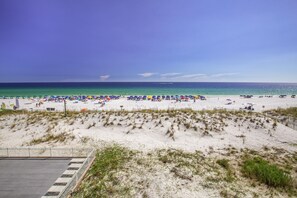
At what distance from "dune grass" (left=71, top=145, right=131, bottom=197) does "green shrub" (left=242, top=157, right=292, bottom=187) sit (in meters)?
8.32

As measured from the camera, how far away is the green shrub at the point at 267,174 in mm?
9047

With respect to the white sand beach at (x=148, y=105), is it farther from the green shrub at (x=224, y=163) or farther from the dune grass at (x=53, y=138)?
the green shrub at (x=224, y=163)

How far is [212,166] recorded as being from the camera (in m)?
10.9

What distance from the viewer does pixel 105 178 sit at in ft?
30.3

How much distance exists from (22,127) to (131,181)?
1803cm

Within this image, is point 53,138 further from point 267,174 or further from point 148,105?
Answer: point 148,105

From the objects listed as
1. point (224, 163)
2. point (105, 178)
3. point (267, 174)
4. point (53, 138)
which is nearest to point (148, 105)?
point (53, 138)

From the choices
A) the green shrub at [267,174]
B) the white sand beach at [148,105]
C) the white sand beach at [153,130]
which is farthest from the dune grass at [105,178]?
the white sand beach at [148,105]

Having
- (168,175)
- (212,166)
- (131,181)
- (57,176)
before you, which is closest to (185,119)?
(212,166)

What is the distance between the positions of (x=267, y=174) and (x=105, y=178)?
1020cm

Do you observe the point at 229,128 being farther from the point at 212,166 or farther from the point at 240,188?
the point at 240,188

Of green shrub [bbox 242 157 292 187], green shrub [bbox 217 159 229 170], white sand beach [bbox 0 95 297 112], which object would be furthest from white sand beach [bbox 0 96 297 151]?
white sand beach [bbox 0 95 297 112]

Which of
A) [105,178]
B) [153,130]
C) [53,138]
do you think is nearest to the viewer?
[105,178]

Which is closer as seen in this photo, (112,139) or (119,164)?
(119,164)
